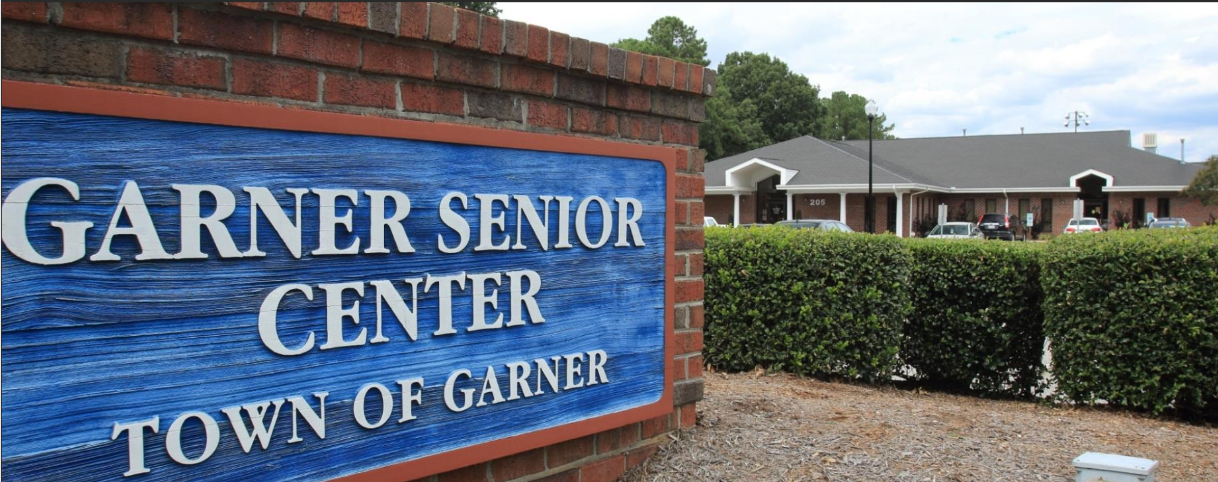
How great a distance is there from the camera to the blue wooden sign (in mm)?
1968

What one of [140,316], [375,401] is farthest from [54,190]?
[375,401]

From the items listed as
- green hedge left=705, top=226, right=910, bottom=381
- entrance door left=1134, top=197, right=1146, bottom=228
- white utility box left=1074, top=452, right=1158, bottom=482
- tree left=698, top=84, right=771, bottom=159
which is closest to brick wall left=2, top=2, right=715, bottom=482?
white utility box left=1074, top=452, right=1158, bottom=482

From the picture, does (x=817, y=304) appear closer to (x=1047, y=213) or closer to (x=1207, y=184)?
(x=1207, y=184)

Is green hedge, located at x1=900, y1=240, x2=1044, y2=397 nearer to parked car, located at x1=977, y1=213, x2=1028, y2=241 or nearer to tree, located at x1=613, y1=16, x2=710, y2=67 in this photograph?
parked car, located at x1=977, y1=213, x2=1028, y2=241

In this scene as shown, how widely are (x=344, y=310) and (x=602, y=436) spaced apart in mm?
1314

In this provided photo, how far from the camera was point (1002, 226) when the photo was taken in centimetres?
3341

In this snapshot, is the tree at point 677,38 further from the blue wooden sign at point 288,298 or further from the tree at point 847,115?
the blue wooden sign at point 288,298

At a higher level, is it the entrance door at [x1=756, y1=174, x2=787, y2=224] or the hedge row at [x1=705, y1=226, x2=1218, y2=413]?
the entrance door at [x1=756, y1=174, x2=787, y2=224]

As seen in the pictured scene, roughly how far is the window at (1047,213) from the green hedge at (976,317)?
3561cm

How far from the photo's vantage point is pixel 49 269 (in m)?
1.95

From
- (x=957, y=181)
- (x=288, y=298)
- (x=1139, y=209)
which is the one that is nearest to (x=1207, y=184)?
(x=1139, y=209)

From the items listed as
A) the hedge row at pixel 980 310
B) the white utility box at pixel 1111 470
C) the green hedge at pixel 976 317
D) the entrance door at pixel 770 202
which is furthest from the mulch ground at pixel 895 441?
the entrance door at pixel 770 202

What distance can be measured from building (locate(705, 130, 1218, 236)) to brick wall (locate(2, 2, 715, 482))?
29.0 meters

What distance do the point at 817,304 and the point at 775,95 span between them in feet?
181
